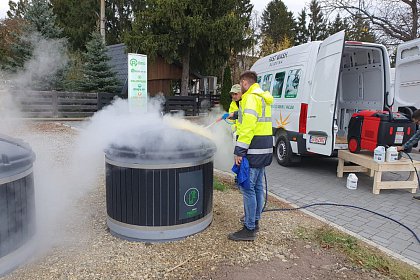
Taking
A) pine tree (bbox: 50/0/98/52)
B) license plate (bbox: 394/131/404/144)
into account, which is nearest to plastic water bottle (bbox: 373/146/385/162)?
license plate (bbox: 394/131/404/144)

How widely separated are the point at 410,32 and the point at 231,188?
712 inches

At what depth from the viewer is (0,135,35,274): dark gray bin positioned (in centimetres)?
294

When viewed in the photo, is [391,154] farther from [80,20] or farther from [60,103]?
[80,20]

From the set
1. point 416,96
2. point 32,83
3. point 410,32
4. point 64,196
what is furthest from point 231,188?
point 410,32

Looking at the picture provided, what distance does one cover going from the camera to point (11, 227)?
3031 millimetres

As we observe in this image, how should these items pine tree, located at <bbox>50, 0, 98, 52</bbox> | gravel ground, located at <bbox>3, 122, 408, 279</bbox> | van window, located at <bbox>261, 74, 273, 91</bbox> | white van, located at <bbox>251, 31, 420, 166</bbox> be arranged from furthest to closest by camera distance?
pine tree, located at <bbox>50, 0, 98, 52</bbox>
van window, located at <bbox>261, 74, 273, 91</bbox>
white van, located at <bbox>251, 31, 420, 166</bbox>
gravel ground, located at <bbox>3, 122, 408, 279</bbox>

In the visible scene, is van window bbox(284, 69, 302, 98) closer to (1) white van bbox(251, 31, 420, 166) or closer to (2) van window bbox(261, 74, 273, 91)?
(1) white van bbox(251, 31, 420, 166)

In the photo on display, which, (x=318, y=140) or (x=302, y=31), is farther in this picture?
(x=302, y=31)

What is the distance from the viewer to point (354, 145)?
21.0 ft

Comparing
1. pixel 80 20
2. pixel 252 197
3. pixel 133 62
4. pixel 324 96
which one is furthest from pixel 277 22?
pixel 252 197

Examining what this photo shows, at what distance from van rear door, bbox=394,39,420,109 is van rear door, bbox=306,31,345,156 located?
417cm

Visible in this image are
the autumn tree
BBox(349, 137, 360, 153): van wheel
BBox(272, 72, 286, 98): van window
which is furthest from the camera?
the autumn tree

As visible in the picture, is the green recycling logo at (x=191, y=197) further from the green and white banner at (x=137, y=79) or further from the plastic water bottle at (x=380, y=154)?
the green and white banner at (x=137, y=79)

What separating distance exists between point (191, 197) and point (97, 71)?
1601 centimetres
